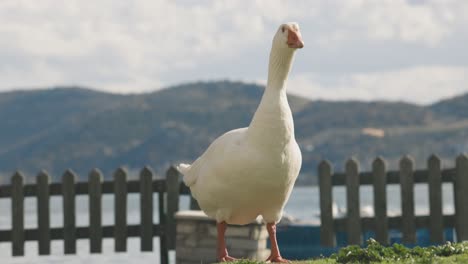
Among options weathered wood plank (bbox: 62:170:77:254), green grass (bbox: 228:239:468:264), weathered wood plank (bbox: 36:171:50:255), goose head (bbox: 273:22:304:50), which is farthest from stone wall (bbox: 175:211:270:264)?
goose head (bbox: 273:22:304:50)

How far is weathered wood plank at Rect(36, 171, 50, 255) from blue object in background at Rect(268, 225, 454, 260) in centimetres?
487

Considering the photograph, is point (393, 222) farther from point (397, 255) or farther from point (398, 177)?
point (397, 255)

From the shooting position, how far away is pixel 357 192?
18172 mm

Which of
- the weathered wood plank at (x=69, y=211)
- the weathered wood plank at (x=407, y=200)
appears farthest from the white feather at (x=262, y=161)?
the weathered wood plank at (x=69, y=211)

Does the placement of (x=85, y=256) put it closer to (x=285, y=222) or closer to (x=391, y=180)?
(x=285, y=222)

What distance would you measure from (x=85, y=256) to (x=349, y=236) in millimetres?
8204

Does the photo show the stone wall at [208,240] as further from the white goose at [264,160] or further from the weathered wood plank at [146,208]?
the white goose at [264,160]

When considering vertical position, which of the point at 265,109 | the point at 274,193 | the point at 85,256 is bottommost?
the point at 85,256

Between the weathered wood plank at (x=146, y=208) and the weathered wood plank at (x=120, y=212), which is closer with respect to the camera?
the weathered wood plank at (x=146, y=208)

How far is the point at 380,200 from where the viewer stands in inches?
709

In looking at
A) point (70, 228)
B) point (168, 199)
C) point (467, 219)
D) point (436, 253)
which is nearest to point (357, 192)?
point (467, 219)

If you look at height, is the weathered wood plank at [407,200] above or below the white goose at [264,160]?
below

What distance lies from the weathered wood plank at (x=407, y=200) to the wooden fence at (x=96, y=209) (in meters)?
3.96

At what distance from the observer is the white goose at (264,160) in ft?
36.0
